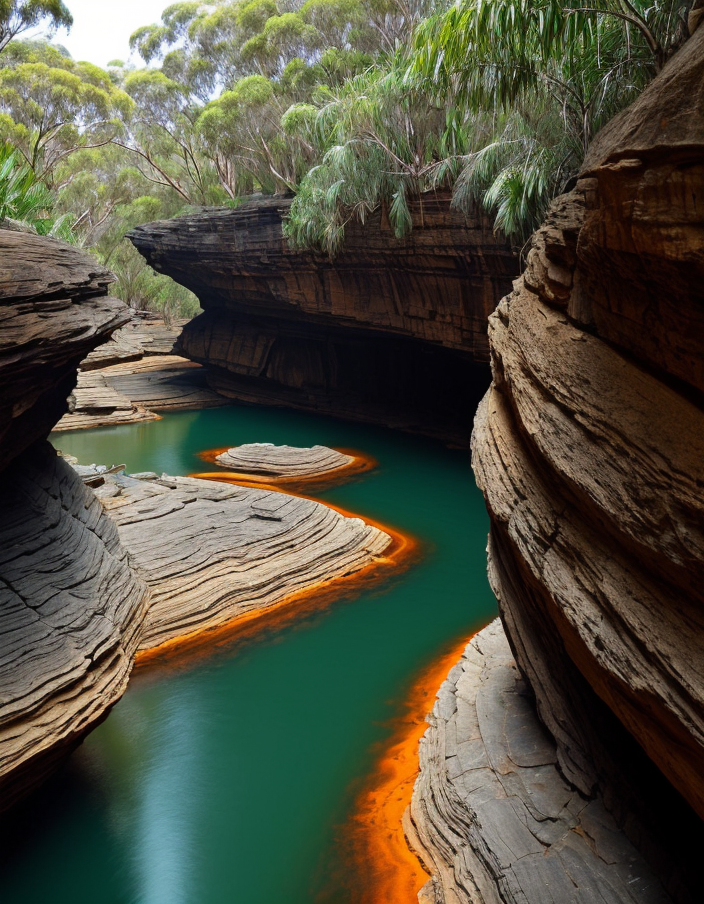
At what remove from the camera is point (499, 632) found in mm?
7578

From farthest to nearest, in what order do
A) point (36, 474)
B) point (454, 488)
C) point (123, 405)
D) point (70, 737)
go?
point (123, 405) → point (454, 488) → point (36, 474) → point (70, 737)

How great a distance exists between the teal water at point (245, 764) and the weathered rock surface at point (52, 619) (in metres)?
0.79

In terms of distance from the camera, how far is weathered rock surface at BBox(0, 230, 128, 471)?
473 cm

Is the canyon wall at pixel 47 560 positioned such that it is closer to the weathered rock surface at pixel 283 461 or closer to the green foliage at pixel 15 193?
the green foliage at pixel 15 193

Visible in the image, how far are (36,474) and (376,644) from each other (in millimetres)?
3999

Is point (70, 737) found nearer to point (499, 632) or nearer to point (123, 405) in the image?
point (499, 632)

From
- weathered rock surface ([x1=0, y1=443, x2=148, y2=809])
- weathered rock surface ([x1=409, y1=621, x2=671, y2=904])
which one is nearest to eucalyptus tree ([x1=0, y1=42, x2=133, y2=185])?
weathered rock surface ([x1=0, y1=443, x2=148, y2=809])

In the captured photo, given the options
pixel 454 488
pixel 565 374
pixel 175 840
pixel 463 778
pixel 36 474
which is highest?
pixel 565 374

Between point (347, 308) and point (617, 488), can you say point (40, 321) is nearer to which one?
point (617, 488)

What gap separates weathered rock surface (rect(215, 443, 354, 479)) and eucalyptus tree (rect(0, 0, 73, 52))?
14948mm

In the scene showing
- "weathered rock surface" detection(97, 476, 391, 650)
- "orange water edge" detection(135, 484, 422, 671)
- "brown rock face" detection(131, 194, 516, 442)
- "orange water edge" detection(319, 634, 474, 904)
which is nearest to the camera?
"orange water edge" detection(319, 634, 474, 904)

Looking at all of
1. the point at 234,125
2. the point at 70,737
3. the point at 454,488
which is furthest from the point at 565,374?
the point at 234,125

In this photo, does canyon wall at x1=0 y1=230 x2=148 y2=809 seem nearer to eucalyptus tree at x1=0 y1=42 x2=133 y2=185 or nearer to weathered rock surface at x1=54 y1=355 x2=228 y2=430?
weathered rock surface at x1=54 y1=355 x2=228 y2=430

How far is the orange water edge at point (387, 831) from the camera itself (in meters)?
4.93
